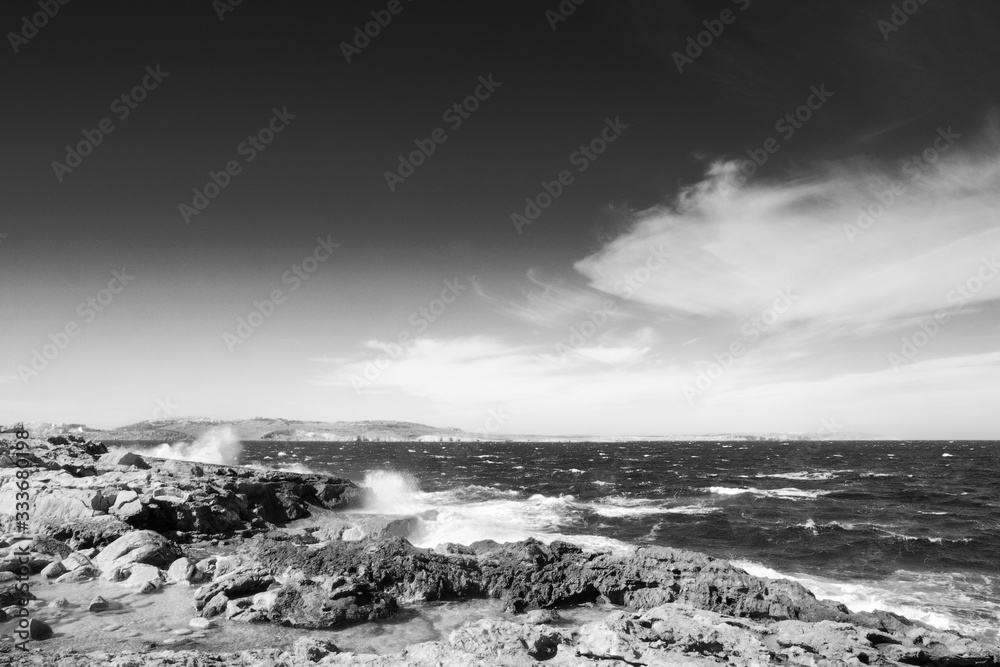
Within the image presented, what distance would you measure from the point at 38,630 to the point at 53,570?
18.3ft

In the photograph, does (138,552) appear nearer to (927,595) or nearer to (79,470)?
(79,470)

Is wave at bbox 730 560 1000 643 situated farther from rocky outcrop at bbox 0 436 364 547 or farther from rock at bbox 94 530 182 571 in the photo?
rocky outcrop at bbox 0 436 364 547

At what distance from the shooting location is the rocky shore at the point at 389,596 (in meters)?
8.92

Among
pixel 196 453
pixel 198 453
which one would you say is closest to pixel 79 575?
pixel 196 453

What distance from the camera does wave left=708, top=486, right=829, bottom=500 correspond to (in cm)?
4441

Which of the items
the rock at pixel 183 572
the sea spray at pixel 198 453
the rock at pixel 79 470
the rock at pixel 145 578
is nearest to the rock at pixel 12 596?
the rock at pixel 145 578

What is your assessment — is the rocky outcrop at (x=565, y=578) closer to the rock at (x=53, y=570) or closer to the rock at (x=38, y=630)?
the rock at (x=38, y=630)

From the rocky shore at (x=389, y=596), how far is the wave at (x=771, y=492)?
34986mm

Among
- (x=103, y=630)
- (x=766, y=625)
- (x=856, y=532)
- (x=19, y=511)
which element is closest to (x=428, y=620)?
(x=103, y=630)

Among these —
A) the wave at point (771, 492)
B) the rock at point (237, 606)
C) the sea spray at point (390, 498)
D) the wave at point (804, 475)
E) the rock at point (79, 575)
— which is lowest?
the sea spray at point (390, 498)

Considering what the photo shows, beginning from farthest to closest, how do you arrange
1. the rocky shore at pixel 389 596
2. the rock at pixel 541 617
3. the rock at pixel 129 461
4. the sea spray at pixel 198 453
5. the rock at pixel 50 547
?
1. the sea spray at pixel 198 453
2. the rock at pixel 129 461
3. the rock at pixel 50 547
4. the rock at pixel 541 617
5. the rocky shore at pixel 389 596

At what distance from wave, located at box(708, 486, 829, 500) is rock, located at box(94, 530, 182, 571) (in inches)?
1705

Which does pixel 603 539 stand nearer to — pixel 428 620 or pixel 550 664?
pixel 428 620

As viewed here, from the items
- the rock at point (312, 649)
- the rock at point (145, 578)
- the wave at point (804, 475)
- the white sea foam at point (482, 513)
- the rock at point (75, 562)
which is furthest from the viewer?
the wave at point (804, 475)
